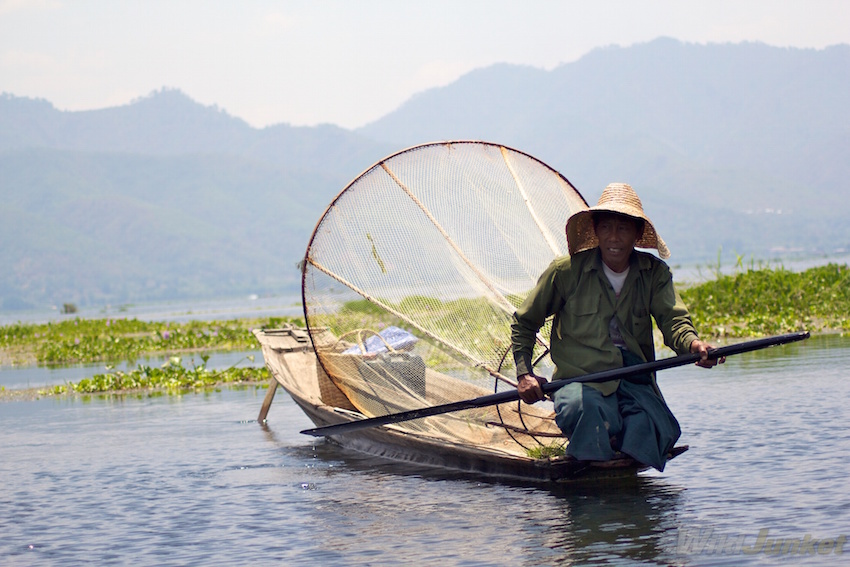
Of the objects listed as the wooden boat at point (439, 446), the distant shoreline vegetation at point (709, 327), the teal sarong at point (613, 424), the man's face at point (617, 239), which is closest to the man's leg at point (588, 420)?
the teal sarong at point (613, 424)

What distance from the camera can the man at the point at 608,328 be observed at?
5566mm

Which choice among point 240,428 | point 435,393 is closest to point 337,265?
point 435,393

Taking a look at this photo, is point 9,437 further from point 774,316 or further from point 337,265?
point 774,316

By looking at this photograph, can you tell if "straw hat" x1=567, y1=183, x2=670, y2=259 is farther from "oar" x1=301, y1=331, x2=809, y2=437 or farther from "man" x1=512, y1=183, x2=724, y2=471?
"oar" x1=301, y1=331, x2=809, y2=437

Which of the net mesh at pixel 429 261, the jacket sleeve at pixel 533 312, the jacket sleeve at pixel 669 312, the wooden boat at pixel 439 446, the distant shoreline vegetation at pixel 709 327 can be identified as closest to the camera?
the jacket sleeve at pixel 669 312

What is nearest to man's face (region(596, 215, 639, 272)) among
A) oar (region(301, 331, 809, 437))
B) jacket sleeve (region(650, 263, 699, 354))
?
jacket sleeve (region(650, 263, 699, 354))

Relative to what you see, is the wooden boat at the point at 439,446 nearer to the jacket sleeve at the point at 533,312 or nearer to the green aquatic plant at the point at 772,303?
the jacket sleeve at the point at 533,312

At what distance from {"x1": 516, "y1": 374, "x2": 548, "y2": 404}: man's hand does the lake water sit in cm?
66

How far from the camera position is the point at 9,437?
11.0m

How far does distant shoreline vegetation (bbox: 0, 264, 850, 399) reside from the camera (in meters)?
14.8

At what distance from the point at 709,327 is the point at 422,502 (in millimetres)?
9560

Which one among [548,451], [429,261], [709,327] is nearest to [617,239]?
[548,451]

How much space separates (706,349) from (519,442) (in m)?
1.81

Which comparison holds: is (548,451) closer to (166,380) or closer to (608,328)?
(608,328)
